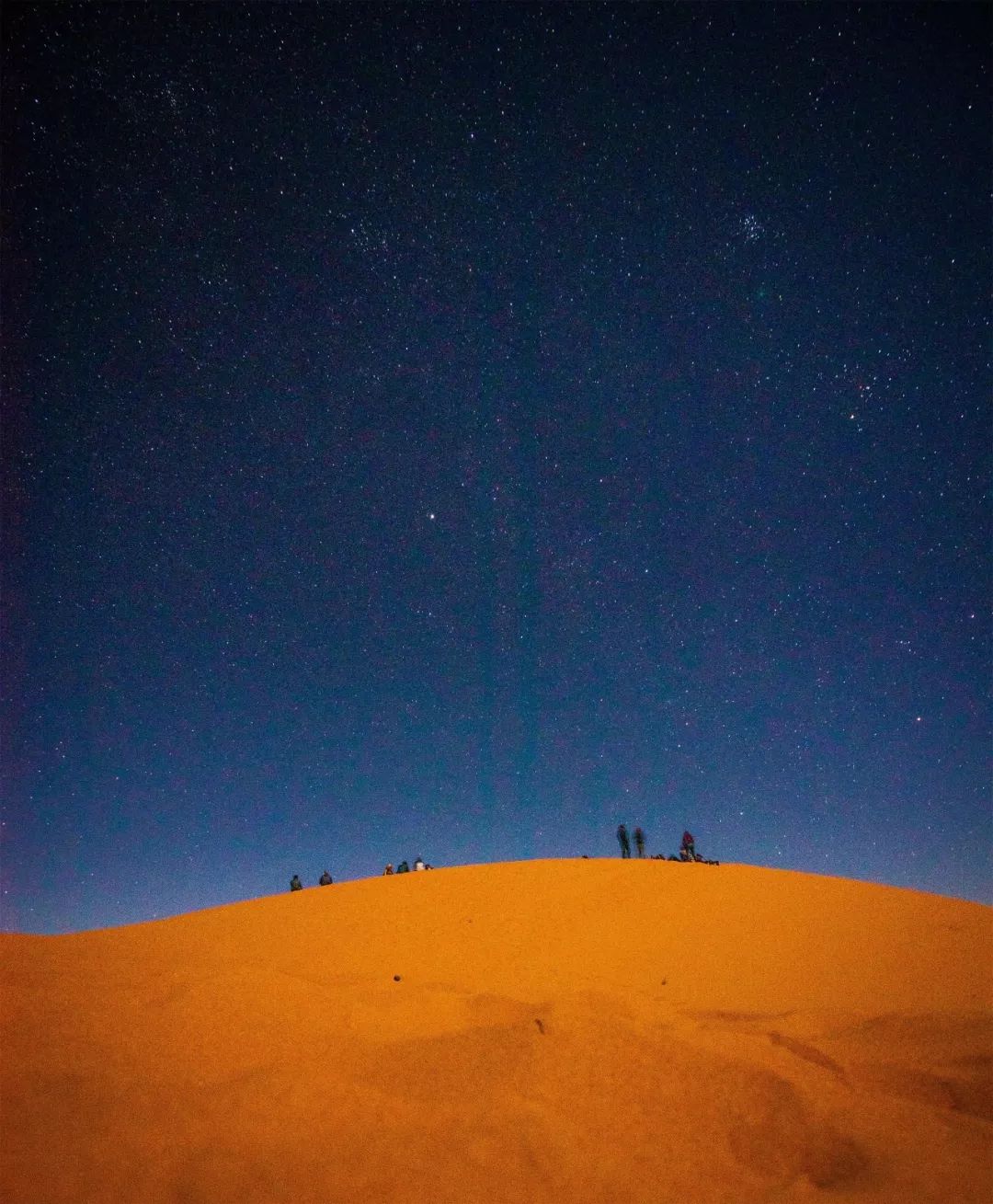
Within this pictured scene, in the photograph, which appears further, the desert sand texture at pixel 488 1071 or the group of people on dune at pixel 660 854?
the group of people on dune at pixel 660 854

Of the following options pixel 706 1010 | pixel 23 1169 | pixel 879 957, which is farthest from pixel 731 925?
pixel 23 1169

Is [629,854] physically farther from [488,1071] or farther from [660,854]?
[488,1071]

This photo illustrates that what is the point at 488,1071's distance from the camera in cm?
551

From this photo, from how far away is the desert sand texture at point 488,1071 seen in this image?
165 inches

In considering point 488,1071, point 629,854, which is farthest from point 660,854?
point 488,1071

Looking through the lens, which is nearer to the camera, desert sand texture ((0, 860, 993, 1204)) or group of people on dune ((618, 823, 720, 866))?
desert sand texture ((0, 860, 993, 1204))

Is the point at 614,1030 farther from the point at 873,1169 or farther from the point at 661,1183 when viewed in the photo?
the point at 873,1169

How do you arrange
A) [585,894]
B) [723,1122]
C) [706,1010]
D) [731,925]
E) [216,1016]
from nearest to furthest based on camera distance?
1. [723,1122]
2. [216,1016]
3. [706,1010]
4. [731,925]
5. [585,894]

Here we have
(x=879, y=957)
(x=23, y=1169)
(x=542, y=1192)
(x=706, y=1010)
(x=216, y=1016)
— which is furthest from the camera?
(x=879, y=957)

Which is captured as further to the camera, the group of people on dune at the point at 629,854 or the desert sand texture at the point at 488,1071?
the group of people on dune at the point at 629,854

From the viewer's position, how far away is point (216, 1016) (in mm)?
6020

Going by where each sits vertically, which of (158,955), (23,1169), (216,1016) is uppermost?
(158,955)

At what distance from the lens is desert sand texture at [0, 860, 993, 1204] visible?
13.8 ft

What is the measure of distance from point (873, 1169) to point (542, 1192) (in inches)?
98.2
